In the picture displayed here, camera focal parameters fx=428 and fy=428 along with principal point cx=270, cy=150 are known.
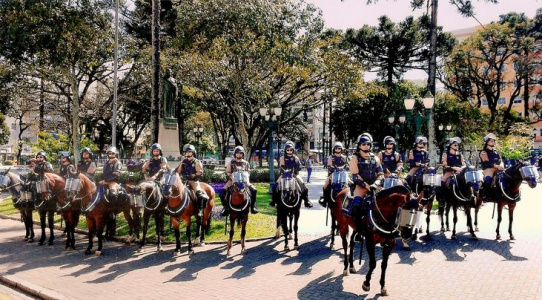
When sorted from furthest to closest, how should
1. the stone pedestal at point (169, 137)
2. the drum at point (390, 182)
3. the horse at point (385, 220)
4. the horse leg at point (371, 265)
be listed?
the stone pedestal at point (169, 137) → the drum at point (390, 182) → the horse leg at point (371, 265) → the horse at point (385, 220)

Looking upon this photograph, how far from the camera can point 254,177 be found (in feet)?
95.1

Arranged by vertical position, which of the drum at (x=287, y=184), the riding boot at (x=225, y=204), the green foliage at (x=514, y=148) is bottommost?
the riding boot at (x=225, y=204)

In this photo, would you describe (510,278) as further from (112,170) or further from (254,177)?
(254,177)

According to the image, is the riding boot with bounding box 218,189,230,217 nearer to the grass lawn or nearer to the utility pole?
the grass lawn

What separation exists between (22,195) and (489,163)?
46.0ft

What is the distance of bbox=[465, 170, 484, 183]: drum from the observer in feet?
38.8

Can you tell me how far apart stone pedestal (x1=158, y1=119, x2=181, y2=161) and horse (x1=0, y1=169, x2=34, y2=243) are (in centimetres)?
533

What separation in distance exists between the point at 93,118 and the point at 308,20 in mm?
22851

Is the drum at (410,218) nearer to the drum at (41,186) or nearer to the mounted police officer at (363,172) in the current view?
the mounted police officer at (363,172)

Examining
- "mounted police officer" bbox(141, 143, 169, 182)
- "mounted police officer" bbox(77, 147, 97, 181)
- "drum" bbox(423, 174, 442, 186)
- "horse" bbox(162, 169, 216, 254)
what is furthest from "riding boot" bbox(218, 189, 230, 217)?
"drum" bbox(423, 174, 442, 186)

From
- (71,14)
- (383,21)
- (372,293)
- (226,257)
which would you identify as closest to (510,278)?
(372,293)

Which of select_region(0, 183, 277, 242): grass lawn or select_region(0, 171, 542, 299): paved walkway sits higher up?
select_region(0, 183, 277, 242): grass lawn

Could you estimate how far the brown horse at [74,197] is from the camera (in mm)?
10945

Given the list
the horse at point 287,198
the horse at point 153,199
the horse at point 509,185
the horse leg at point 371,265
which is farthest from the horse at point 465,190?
the horse at point 153,199
